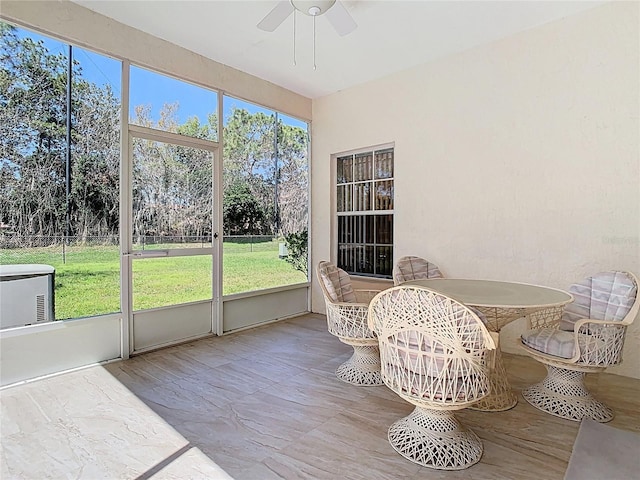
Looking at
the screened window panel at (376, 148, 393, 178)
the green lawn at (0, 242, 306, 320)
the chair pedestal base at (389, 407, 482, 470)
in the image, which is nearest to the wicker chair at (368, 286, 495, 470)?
the chair pedestal base at (389, 407, 482, 470)

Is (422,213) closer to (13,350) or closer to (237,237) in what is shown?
(237,237)

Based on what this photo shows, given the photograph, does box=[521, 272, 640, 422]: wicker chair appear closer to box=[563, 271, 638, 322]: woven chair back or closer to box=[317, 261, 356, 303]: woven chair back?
box=[563, 271, 638, 322]: woven chair back

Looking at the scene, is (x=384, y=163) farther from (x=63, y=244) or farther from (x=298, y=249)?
(x=63, y=244)

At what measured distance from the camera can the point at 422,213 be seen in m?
4.25

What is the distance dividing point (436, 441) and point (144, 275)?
9.98 feet

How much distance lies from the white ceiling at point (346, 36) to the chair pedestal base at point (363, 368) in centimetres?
298

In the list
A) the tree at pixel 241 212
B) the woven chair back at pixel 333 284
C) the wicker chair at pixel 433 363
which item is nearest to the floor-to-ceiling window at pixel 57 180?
the tree at pixel 241 212

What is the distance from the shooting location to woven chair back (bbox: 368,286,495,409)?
1.70 m

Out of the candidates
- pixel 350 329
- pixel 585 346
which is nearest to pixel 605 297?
pixel 585 346

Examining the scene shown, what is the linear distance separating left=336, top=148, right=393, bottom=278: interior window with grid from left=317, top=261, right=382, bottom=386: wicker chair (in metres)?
1.66

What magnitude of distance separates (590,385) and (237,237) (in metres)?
3.80

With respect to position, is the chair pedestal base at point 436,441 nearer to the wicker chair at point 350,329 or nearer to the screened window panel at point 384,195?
the wicker chair at point 350,329

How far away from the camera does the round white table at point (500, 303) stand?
211cm

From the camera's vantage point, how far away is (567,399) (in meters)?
2.47
